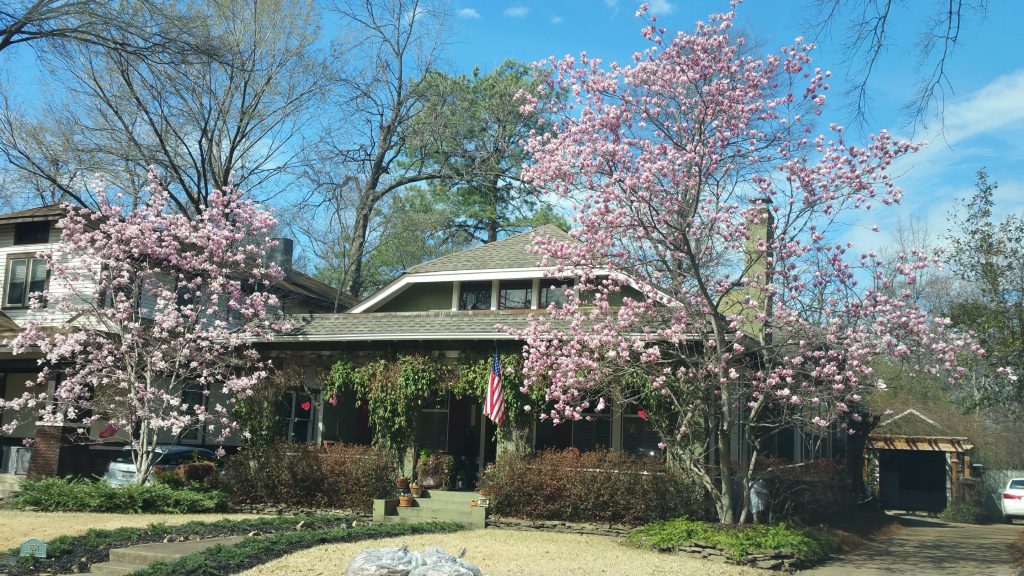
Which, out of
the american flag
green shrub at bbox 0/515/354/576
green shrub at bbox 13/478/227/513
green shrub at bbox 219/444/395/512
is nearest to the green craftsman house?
the american flag

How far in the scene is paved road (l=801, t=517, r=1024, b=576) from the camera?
12.6m

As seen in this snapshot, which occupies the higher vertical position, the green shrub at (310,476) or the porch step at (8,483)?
the green shrub at (310,476)

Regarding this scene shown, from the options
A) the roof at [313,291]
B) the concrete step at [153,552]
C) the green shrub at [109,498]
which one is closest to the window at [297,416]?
the green shrub at [109,498]

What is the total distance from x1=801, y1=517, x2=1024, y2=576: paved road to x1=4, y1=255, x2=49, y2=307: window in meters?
19.7

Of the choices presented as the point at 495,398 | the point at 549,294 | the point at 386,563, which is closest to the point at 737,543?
the point at 495,398

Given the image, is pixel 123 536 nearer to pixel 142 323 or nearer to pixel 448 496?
pixel 448 496

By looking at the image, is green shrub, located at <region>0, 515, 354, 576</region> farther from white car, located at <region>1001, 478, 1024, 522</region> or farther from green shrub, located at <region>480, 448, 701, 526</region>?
white car, located at <region>1001, 478, 1024, 522</region>

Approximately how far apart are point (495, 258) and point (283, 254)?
37.6 feet

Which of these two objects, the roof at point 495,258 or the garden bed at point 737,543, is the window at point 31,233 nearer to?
the roof at point 495,258

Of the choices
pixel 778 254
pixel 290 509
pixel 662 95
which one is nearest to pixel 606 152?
pixel 662 95

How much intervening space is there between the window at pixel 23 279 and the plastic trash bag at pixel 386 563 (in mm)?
17795

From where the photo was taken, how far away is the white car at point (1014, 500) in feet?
85.6

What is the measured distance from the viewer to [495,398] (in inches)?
619

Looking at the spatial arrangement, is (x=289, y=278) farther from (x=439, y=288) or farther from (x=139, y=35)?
(x=139, y=35)
